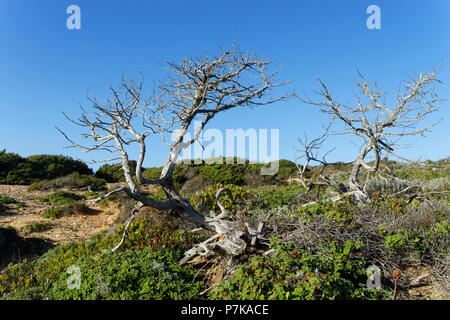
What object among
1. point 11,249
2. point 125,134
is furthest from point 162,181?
point 11,249

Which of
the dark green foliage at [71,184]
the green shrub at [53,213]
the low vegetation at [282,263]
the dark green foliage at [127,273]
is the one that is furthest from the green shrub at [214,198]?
the dark green foliage at [71,184]

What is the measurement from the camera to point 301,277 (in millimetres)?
4574

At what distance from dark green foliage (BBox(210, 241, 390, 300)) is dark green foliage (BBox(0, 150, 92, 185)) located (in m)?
23.1

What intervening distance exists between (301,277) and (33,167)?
84.8ft

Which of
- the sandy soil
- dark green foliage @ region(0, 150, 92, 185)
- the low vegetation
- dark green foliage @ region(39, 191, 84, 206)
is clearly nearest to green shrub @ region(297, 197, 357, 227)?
the low vegetation

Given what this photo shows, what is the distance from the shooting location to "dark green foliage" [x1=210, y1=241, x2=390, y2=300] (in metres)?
4.27

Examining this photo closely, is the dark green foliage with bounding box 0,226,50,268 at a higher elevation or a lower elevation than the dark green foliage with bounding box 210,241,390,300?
lower

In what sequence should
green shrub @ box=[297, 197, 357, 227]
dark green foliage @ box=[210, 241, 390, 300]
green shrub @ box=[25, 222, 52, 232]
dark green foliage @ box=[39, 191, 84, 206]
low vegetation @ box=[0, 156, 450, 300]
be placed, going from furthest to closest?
1. dark green foliage @ box=[39, 191, 84, 206]
2. green shrub @ box=[25, 222, 52, 232]
3. green shrub @ box=[297, 197, 357, 227]
4. low vegetation @ box=[0, 156, 450, 300]
5. dark green foliage @ box=[210, 241, 390, 300]

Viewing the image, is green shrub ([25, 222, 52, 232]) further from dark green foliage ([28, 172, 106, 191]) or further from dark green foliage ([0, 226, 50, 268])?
dark green foliage ([28, 172, 106, 191])

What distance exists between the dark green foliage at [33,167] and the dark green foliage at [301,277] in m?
23.1

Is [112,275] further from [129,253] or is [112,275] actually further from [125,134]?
[125,134]

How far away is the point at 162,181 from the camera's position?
709cm

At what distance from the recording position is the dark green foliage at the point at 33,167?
927 inches

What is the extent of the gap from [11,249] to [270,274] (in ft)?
30.5
